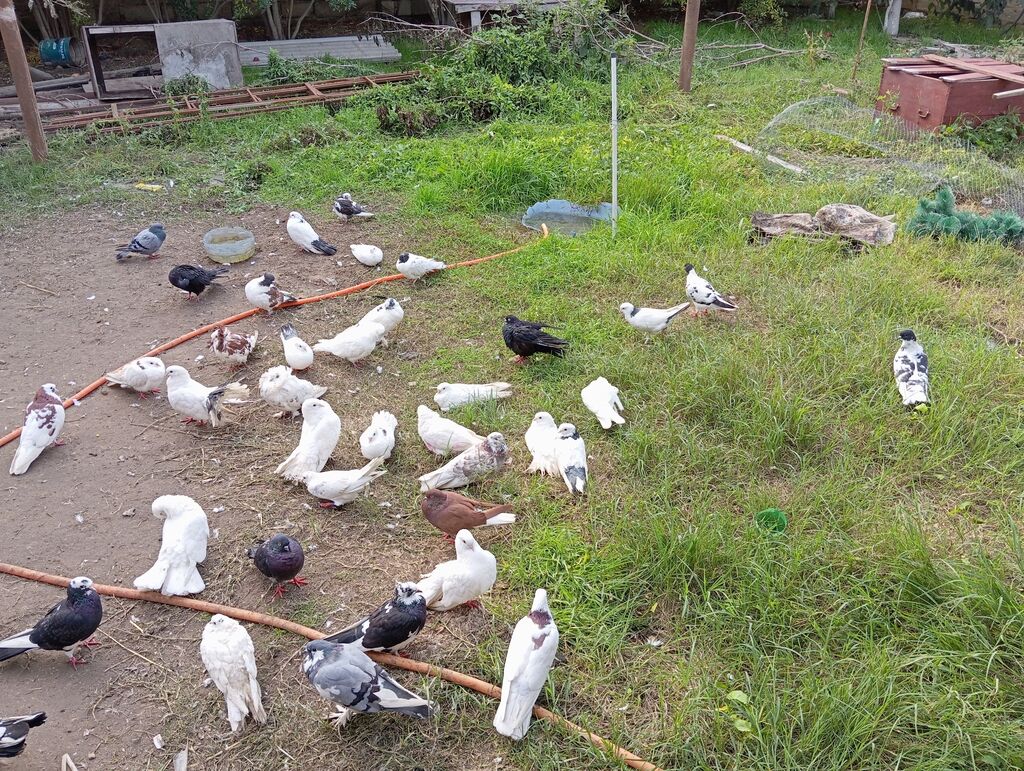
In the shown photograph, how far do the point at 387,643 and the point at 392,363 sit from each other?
2520mm

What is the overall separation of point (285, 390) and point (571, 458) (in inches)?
70.6

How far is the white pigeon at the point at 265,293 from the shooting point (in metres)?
5.54

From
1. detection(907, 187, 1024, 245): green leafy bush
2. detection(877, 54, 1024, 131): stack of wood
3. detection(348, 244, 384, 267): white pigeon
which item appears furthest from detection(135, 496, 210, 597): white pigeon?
detection(877, 54, 1024, 131): stack of wood

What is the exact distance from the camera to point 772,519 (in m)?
3.47

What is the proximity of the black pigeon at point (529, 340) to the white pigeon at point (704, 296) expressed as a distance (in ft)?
3.23

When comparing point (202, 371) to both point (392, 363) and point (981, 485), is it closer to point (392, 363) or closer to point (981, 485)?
point (392, 363)

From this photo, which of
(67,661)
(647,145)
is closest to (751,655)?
(67,661)

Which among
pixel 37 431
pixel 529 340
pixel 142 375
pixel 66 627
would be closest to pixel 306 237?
pixel 142 375

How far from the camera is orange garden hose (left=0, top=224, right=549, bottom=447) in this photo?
4660 mm

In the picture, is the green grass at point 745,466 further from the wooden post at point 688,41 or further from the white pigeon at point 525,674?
the wooden post at point 688,41

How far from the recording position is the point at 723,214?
21.8 feet

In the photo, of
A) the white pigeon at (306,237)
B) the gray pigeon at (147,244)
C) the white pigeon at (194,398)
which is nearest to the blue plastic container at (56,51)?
the gray pigeon at (147,244)

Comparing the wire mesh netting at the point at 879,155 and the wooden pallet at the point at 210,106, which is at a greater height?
the wooden pallet at the point at 210,106

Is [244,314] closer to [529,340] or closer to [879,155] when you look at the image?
[529,340]
